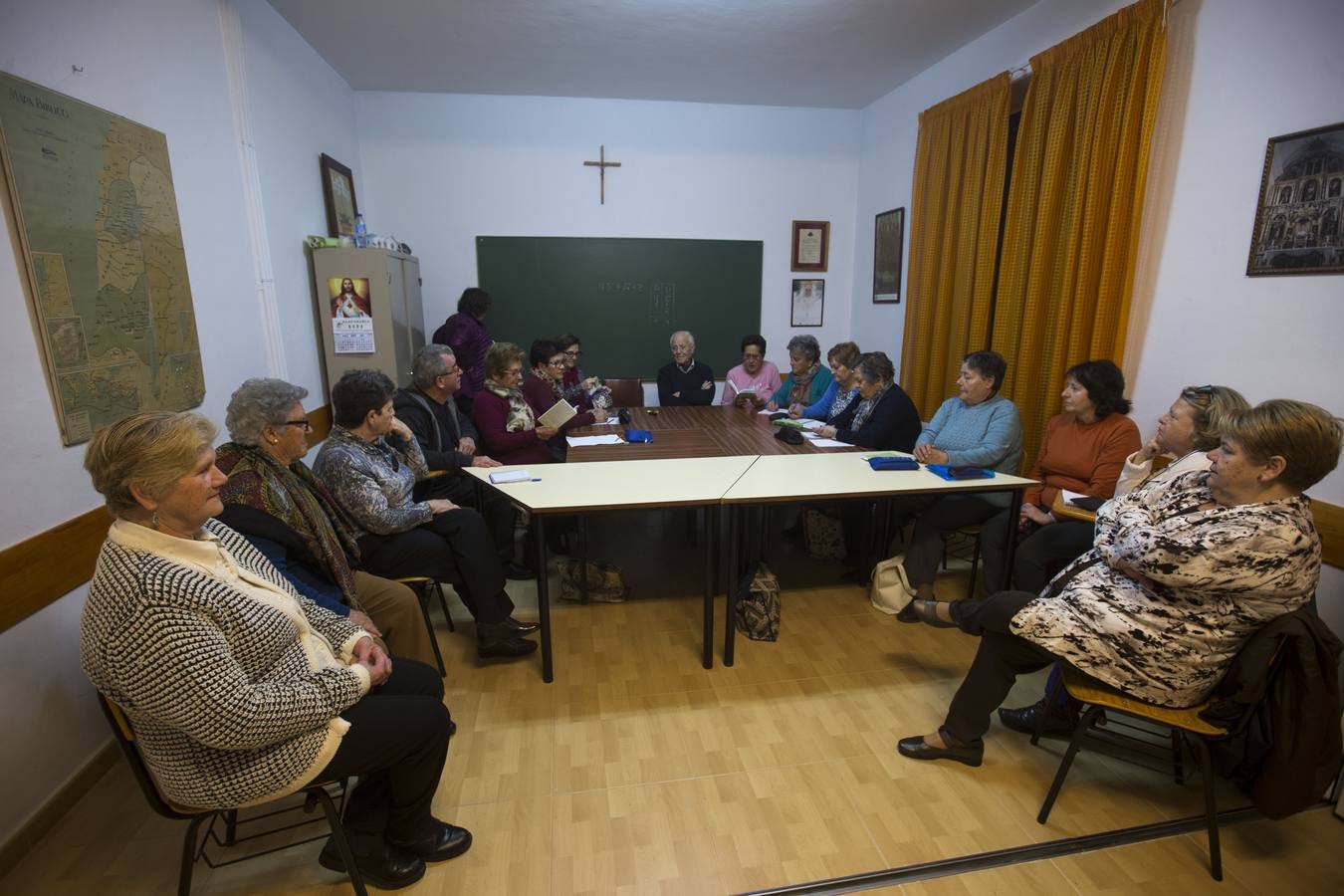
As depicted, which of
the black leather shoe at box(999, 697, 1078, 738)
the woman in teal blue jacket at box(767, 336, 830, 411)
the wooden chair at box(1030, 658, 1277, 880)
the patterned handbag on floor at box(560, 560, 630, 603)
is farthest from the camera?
the woman in teal blue jacket at box(767, 336, 830, 411)

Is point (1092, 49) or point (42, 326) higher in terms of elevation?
point (1092, 49)

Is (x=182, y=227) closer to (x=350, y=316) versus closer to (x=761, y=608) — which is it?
(x=350, y=316)

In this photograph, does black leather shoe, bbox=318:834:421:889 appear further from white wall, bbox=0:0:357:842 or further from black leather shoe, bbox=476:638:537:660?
black leather shoe, bbox=476:638:537:660

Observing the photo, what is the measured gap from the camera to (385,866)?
5.30ft

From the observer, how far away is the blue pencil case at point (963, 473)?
277 centimetres

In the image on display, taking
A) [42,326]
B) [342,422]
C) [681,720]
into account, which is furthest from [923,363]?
[42,326]

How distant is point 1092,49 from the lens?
308 centimetres

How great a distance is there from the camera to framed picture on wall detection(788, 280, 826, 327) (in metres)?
5.71

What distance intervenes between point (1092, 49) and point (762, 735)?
3594 mm

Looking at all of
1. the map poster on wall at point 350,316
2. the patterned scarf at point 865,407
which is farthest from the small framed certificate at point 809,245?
the map poster on wall at point 350,316

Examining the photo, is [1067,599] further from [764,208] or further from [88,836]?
[764,208]

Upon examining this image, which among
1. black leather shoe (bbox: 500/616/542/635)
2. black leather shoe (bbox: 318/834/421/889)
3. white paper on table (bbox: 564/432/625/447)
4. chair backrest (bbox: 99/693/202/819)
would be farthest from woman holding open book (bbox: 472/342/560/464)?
chair backrest (bbox: 99/693/202/819)

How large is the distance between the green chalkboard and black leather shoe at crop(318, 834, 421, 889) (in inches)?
168

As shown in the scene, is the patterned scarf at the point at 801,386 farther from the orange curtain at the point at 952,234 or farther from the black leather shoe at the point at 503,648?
the black leather shoe at the point at 503,648
